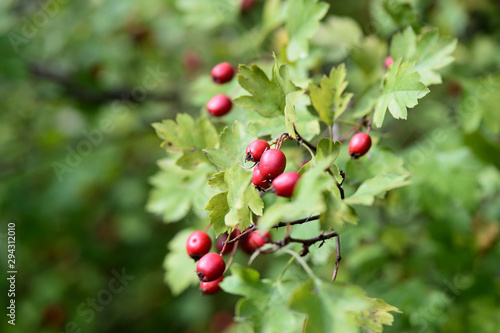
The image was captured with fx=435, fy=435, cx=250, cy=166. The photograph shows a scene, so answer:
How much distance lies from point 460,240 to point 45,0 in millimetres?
2878

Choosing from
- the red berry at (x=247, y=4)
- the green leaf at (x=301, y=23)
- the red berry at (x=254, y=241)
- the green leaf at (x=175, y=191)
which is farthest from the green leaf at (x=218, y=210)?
the red berry at (x=247, y=4)

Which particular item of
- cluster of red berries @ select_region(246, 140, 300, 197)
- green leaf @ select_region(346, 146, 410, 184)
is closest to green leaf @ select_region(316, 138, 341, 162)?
cluster of red berries @ select_region(246, 140, 300, 197)

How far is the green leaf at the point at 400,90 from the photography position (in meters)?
0.97

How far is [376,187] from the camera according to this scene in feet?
3.05

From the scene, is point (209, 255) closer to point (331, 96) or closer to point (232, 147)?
point (232, 147)

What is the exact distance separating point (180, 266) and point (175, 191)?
0.28m

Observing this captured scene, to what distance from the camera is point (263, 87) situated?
1030mm

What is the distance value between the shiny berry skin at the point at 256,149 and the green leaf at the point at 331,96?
20 cm

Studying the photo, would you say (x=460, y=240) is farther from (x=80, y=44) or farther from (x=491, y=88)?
(x=80, y=44)

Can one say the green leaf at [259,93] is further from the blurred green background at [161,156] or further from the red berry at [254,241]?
the blurred green background at [161,156]

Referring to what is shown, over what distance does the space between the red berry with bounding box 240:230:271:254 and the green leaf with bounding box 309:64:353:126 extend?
13.1 inches

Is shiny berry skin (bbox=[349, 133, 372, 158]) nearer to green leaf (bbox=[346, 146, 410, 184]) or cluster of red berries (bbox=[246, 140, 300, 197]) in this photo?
green leaf (bbox=[346, 146, 410, 184])

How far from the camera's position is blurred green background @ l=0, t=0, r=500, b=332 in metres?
1.75

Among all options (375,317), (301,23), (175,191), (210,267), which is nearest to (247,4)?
(301,23)
